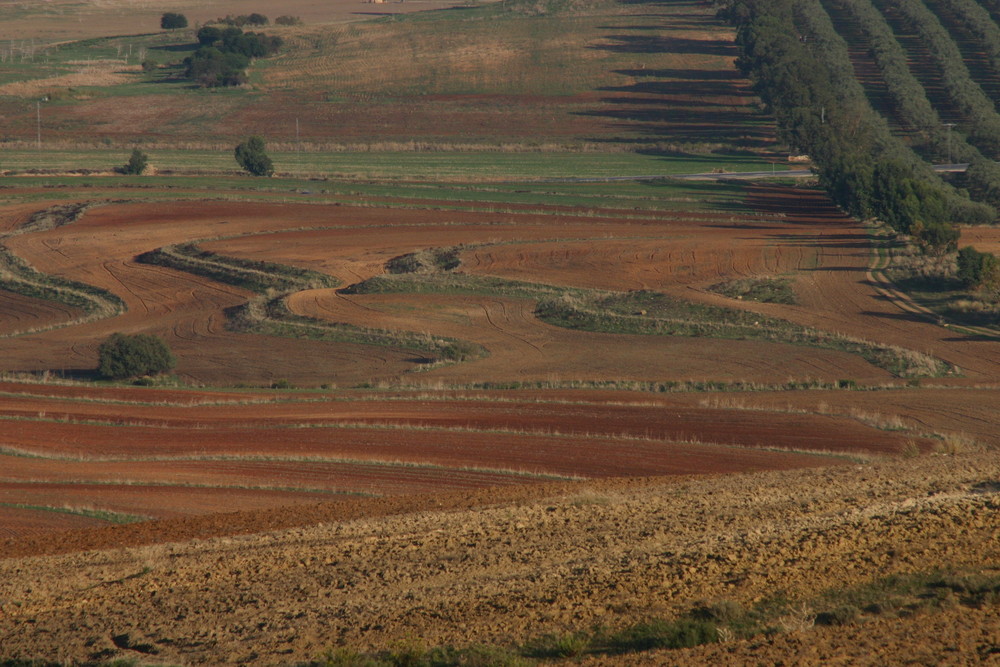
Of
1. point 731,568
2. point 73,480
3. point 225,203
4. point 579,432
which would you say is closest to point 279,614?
point 731,568

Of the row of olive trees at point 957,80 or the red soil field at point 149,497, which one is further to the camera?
the row of olive trees at point 957,80

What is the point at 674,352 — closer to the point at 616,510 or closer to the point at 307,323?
the point at 307,323

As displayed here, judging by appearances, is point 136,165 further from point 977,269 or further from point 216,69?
point 977,269

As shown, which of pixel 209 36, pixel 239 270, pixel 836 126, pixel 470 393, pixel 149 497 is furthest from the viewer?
pixel 209 36

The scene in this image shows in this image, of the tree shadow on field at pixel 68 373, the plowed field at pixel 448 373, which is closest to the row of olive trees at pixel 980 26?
the plowed field at pixel 448 373

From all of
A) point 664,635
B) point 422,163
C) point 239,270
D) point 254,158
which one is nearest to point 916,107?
point 422,163

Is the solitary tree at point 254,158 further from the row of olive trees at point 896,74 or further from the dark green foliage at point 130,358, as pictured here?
the row of olive trees at point 896,74
